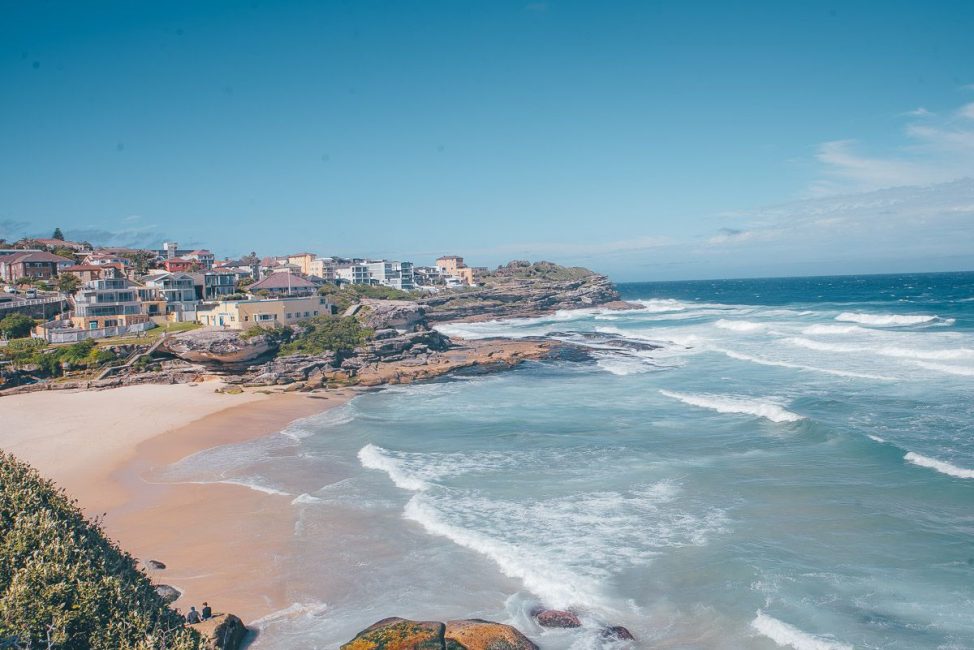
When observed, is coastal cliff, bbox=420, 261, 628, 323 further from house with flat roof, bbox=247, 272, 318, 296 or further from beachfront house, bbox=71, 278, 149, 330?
beachfront house, bbox=71, 278, 149, 330

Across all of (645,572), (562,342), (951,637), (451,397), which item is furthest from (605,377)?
(951,637)

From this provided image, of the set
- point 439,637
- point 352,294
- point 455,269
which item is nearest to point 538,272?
point 455,269

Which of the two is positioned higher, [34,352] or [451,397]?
[34,352]

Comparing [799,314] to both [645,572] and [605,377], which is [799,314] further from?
[645,572]

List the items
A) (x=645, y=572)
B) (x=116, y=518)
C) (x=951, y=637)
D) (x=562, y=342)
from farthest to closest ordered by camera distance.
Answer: (x=562, y=342)
(x=116, y=518)
(x=645, y=572)
(x=951, y=637)

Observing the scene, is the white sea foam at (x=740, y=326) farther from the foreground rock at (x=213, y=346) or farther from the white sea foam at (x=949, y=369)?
the foreground rock at (x=213, y=346)

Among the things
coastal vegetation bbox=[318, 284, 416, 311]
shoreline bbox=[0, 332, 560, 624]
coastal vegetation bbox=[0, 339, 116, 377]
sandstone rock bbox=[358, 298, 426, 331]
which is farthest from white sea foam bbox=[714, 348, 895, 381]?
coastal vegetation bbox=[0, 339, 116, 377]

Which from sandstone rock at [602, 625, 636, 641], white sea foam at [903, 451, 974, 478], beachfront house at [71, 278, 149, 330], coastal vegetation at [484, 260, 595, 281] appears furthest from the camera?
coastal vegetation at [484, 260, 595, 281]
